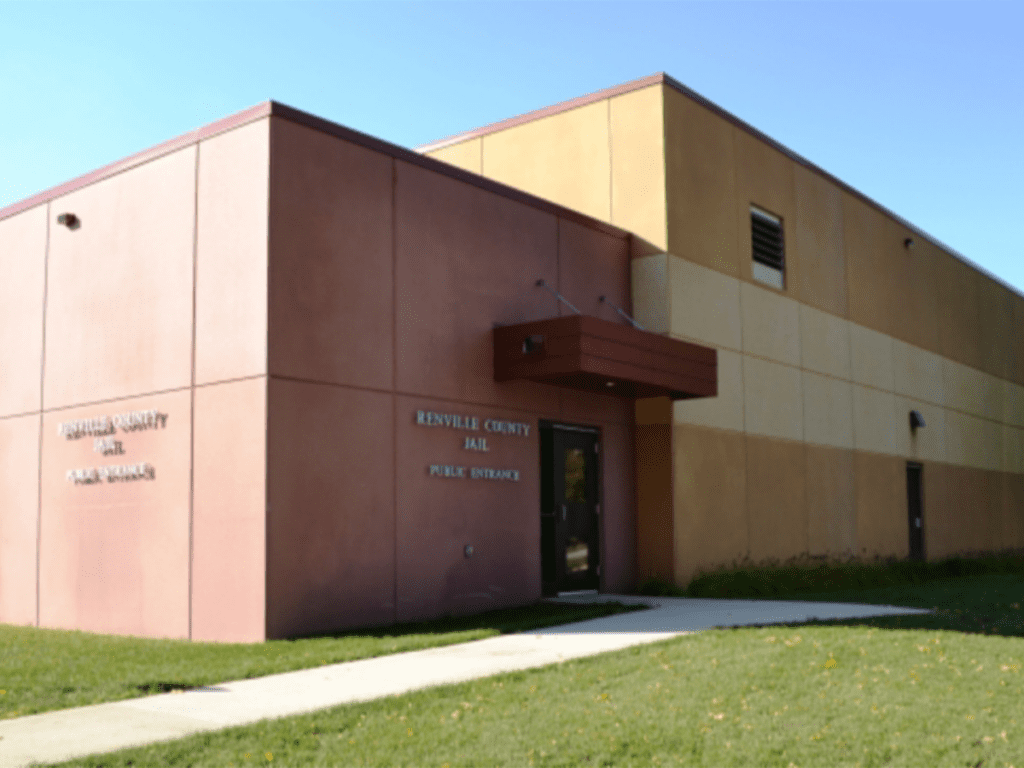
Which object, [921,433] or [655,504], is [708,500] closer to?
[655,504]

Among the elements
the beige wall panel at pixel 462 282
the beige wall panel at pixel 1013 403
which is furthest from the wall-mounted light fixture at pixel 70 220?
the beige wall panel at pixel 1013 403

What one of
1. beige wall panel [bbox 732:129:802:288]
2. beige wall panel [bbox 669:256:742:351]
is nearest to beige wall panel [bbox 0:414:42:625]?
beige wall panel [bbox 669:256:742:351]

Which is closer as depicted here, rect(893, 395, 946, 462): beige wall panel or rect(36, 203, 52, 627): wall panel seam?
rect(36, 203, 52, 627): wall panel seam

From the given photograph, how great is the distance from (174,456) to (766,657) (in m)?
7.51

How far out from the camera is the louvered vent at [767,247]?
67.6ft

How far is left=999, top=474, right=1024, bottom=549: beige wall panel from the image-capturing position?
1243 inches

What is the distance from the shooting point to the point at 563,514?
16.3 metres

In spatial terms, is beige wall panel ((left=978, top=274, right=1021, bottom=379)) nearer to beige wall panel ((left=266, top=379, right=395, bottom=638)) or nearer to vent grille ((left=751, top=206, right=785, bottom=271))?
vent grille ((left=751, top=206, right=785, bottom=271))

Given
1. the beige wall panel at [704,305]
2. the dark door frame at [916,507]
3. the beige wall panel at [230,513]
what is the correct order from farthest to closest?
1. the dark door frame at [916,507]
2. the beige wall panel at [704,305]
3. the beige wall panel at [230,513]

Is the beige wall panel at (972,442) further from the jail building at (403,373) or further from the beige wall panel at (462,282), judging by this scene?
the beige wall panel at (462,282)

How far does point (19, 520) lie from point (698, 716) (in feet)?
37.6

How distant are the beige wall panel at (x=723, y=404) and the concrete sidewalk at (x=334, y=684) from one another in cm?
481

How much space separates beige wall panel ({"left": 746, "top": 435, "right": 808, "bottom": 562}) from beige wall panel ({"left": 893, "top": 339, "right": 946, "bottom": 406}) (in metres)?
6.10

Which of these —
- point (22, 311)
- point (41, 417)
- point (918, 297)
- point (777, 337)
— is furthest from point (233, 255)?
point (918, 297)
